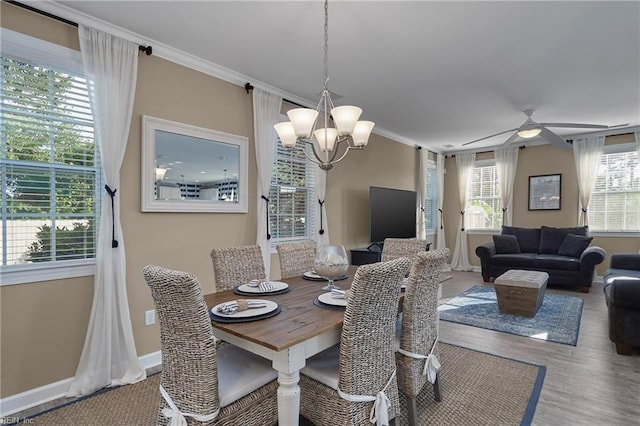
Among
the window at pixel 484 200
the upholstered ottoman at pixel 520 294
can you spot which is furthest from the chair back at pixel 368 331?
the window at pixel 484 200

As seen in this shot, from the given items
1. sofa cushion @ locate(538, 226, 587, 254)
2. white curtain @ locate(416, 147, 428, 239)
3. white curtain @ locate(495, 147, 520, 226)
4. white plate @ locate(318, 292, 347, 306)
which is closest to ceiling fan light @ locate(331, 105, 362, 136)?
white plate @ locate(318, 292, 347, 306)

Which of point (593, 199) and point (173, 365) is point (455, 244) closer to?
point (593, 199)

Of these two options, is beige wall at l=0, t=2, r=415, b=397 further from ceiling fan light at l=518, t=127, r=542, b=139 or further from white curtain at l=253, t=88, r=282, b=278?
ceiling fan light at l=518, t=127, r=542, b=139

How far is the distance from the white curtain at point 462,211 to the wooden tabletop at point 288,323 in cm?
610

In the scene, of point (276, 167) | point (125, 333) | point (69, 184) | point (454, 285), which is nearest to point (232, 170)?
point (276, 167)

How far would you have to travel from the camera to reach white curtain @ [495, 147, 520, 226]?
22.1 feet

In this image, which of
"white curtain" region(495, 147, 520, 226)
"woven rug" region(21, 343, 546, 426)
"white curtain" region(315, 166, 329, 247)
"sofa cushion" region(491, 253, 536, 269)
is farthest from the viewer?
Result: "white curtain" region(495, 147, 520, 226)

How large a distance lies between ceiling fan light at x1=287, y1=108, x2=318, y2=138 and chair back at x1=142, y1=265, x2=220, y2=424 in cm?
127

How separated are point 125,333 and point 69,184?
1181 millimetres

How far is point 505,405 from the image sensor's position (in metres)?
2.18

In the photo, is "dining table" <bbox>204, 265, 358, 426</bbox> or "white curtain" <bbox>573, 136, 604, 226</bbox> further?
"white curtain" <bbox>573, 136, 604, 226</bbox>

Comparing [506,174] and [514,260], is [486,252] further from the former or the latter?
[506,174]

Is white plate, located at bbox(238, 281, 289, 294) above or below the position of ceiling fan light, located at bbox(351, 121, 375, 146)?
below

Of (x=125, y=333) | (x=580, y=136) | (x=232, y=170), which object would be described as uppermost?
(x=580, y=136)
